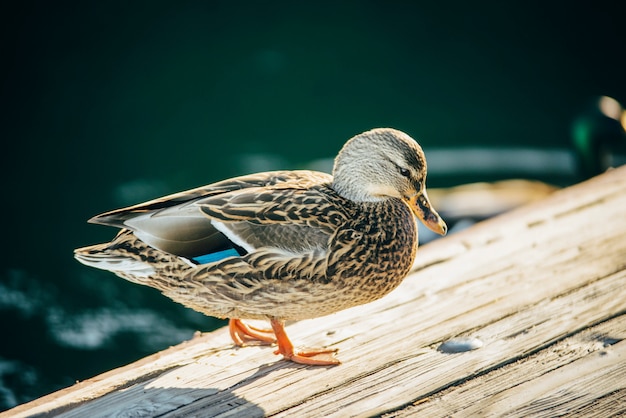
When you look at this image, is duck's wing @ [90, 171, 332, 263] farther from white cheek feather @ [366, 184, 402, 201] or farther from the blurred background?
the blurred background

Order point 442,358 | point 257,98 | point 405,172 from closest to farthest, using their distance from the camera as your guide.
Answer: point 442,358 < point 405,172 < point 257,98

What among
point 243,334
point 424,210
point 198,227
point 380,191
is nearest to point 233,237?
point 198,227

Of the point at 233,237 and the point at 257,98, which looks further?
the point at 257,98

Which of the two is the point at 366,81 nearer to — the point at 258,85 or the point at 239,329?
the point at 258,85

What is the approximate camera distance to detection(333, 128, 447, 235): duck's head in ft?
9.57

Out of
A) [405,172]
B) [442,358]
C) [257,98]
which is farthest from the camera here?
[257,98]

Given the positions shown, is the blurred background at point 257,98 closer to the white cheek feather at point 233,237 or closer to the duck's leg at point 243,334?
the duck's leg at point 243,334

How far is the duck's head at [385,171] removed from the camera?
2.92m

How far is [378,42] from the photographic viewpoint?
8445 mm

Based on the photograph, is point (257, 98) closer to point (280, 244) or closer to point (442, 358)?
point (280, 244)

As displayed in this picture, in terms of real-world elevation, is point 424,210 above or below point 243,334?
above

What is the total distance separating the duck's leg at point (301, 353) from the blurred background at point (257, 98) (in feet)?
9.24

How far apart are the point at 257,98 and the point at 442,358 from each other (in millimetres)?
5537

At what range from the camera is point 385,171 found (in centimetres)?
296
